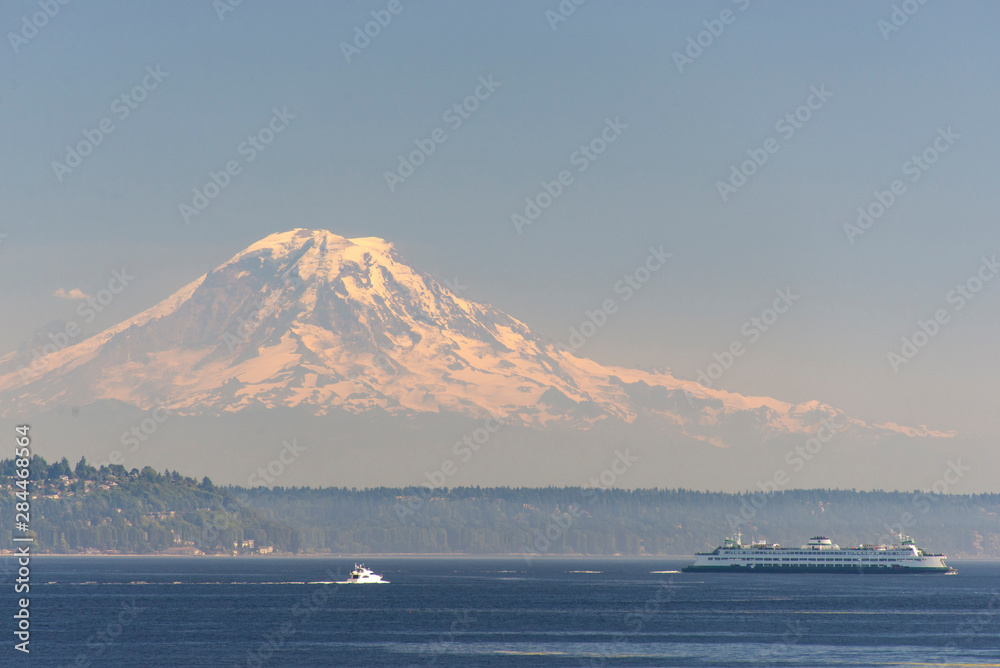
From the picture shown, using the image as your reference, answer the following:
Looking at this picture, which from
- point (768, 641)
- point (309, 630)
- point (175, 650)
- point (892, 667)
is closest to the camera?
point (892, 667)

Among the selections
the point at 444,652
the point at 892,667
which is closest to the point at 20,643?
the point at 444,652

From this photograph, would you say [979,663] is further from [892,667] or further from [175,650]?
[175,650]

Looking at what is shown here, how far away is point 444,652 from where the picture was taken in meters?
169

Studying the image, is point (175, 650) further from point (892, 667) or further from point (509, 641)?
point (892, 667)

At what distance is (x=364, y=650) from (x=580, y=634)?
114 ft

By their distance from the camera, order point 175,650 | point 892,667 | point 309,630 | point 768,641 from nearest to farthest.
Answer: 1. point 892,667
2. point 175,650
3. point 768,641
4. point 309,630

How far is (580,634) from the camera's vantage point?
191250 millimetres

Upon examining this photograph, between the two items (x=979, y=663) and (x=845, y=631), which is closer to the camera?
(x=979, y=663)

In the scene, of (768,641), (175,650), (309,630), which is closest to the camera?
(175,650)

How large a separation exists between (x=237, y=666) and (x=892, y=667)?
7418 cm

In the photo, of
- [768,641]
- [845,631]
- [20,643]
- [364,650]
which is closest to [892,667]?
[768,641]

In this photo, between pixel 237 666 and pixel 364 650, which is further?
pixel 364 650

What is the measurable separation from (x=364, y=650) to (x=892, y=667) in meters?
63.9

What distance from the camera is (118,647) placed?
171 m
